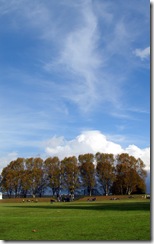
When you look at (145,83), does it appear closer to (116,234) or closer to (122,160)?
(116,234)

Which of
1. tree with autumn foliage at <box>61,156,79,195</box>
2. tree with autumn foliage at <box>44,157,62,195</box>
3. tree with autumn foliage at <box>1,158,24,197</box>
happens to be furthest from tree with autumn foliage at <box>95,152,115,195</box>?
tree with autumn foliage at <box>1,158,24,197</box>

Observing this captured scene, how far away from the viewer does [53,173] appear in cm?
5447

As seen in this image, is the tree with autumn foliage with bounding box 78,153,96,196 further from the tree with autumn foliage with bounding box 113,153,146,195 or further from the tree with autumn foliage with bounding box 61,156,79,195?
the tree with autumn foliage with bounding box 113,153,146,195

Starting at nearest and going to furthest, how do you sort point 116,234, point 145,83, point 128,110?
point 116,234
point 145,83
point 128,110

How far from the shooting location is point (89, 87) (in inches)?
440

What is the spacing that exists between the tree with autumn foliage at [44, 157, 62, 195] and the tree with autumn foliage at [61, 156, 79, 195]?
788 mm

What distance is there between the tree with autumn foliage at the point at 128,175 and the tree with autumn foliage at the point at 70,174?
19.4 ft

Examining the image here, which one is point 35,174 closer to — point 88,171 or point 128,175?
point 88,171

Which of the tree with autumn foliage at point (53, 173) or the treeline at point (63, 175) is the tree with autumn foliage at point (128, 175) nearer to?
the treeline at point (63, 175)

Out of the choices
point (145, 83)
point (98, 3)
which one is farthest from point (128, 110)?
point (98, 3)

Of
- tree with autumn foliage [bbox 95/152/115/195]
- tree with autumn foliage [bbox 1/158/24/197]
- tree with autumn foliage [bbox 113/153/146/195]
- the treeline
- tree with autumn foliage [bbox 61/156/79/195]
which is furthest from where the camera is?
tree with autumn foliage [bbox 61/156/79/195]

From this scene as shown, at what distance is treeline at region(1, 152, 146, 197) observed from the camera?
52.4m

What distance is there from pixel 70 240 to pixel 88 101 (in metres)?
4.41

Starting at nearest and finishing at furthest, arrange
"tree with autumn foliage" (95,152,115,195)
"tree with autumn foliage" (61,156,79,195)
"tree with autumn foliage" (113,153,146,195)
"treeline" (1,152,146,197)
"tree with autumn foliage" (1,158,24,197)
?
"tree with autumn foliage" (113,153,146,195)
"tree with autumn foliage" (95,152,115,195)
"treeline" (1,152,146,197)
"tree with autumn foliage" (1,158,24,197)
"tree with autumn foliage" (61,156,79,195)
